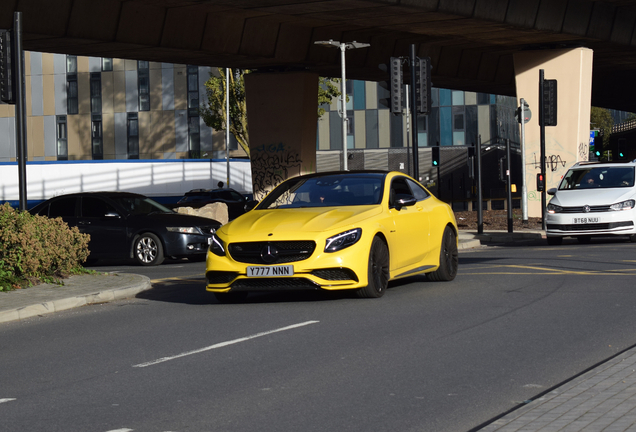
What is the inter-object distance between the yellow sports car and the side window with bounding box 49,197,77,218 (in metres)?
8.28

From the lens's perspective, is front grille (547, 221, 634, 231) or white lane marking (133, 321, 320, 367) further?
front grille (547, 221, 634, 231)

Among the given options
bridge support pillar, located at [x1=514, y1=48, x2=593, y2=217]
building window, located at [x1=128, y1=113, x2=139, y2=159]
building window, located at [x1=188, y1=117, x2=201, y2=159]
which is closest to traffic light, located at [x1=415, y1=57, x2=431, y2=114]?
bridge support pillar, located at [x1=514, y1=48, x2=593, y2=217]

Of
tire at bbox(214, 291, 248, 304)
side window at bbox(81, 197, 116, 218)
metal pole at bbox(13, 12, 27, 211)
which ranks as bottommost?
tire at bbox(214, 291, 248, 304)

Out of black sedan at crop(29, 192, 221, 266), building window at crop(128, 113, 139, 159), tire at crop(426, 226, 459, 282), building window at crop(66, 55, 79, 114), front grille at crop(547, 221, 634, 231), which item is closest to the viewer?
tire at crop(426, 226, 459, 282)

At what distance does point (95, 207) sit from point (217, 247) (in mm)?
8825

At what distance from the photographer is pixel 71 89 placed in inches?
2948

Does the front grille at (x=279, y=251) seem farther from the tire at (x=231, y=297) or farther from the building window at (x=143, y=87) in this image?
the building window at (x=143, y=87)

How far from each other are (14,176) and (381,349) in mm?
38234

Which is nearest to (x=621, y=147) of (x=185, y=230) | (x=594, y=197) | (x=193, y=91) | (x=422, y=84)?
(x=594, y=197)

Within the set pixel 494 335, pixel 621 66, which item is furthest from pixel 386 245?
pixel 621 66

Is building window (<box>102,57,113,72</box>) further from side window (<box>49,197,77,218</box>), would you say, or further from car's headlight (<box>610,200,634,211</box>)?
car's headlight (<box>610,200,634,211</box>)

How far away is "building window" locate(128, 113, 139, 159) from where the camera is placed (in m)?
73.5

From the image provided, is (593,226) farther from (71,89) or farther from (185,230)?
(71,89)

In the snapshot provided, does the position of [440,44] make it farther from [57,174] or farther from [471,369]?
[471,369]
